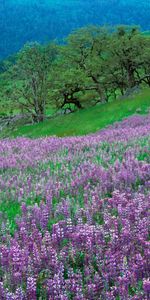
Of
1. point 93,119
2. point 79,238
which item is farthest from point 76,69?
point 79,238

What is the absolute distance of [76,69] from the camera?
147 ft

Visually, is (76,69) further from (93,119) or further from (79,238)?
(79,238)

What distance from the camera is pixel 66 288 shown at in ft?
10.8

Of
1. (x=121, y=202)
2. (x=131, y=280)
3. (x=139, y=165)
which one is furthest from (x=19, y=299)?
(x=139, y=165)

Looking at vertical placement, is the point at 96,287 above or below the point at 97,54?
below

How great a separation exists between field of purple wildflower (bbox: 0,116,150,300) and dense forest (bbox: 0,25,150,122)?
34.1 m

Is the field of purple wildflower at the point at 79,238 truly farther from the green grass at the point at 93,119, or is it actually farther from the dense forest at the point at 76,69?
the dense forest at the point at 76,69

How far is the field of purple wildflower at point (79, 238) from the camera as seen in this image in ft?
10.9

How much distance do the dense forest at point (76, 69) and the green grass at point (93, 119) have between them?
829cm

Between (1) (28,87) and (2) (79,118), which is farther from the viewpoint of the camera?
(1) (28,87)

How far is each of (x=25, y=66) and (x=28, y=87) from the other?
2.15 meters

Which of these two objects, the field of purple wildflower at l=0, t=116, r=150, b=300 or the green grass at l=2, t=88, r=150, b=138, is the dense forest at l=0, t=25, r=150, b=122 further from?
the field of purple wildflower at l=0, t=116, r=150, b=300

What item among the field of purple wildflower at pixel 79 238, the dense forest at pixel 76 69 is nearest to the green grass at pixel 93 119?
the dense forest at pixel 76 69

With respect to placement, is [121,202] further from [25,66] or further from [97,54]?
[97,54]
